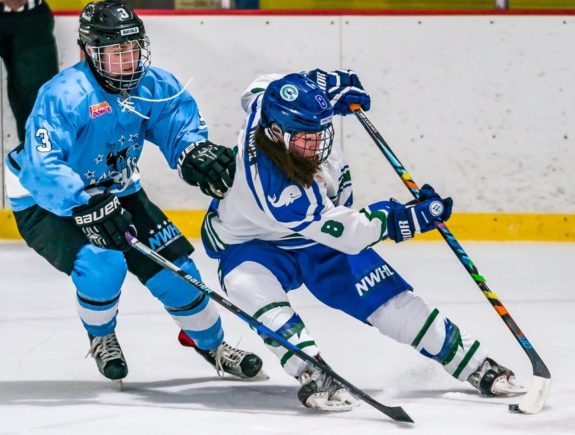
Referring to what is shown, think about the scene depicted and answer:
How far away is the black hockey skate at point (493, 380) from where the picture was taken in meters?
3.61

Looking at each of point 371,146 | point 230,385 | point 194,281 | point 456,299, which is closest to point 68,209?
point 194,281

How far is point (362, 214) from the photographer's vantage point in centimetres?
353

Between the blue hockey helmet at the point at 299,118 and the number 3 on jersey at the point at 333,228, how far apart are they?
0.15m

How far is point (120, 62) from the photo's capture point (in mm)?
3715

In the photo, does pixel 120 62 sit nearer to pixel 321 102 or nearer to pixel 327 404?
pixel 321 102

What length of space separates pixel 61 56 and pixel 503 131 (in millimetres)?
1807

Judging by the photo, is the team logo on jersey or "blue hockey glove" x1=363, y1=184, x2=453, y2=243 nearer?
Result: "blue hockey glove" x1=363, y1=184, x2=453, y2=243

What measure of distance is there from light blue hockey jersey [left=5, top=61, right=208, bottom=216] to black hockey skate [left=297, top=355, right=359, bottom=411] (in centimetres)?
69

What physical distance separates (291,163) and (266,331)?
40 centimetres

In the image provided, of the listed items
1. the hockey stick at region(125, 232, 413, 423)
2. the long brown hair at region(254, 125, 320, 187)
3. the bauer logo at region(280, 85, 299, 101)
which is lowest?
the hockey stick at region(125, 232, 413, 423)

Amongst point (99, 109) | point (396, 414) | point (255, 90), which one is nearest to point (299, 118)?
point (255, 90)

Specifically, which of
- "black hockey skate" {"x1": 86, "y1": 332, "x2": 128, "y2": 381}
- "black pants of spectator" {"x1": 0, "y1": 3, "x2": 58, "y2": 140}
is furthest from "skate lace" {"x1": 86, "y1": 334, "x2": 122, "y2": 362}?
"black pants of spectator" {"x1": 0, "y1": 3, "x2": 58, "y2": 140}

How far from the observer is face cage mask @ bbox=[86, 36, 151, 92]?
12.2ft

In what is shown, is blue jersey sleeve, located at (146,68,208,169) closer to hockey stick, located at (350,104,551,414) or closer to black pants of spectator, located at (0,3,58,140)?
hockey stick, located at (350,104,551,414)
